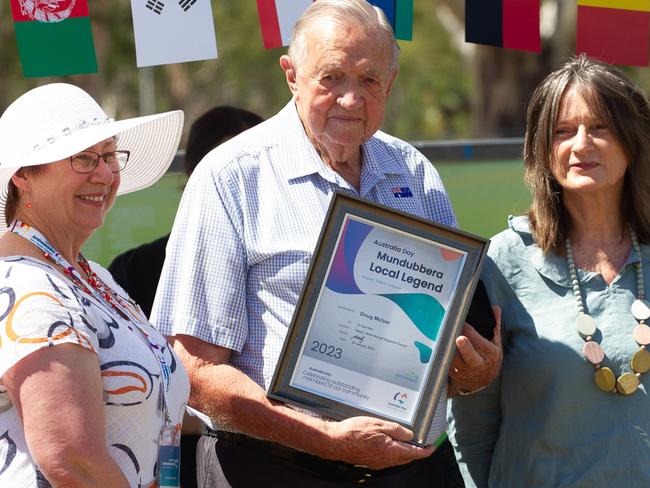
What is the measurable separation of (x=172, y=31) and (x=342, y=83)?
68cm

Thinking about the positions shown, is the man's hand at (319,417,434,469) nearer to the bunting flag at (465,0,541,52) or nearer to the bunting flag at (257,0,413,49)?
the bunting flag at (257,0,413,49)

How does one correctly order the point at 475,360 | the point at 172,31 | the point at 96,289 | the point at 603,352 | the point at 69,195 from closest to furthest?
the point at 69,195
the point at 96,289
the point at 475,360
the point at 603,352
the point at 172,31

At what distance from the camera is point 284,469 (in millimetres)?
2988


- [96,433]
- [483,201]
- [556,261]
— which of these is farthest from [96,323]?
[483,201]

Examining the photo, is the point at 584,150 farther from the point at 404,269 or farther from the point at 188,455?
the point at 188,455

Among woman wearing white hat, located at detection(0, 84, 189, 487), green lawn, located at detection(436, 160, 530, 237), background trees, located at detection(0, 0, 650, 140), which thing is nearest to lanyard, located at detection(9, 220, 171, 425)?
woman wearing white hat, located at detection(0, 84, 189, 487)

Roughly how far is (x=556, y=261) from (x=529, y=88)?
13254 mm

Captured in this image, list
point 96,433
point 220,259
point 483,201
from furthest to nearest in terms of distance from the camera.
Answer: point 483,201
point 220,259
point 96,433

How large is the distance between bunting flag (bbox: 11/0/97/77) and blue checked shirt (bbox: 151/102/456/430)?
1.94 ft

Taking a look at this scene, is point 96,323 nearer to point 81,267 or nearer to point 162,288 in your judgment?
point 81,267

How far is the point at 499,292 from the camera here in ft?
10.8

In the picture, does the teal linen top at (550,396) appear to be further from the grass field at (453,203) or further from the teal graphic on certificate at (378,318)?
the grass field at (453,203)

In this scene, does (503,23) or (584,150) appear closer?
(584,150)

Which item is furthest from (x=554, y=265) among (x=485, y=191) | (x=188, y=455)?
(x=188, y=455)
